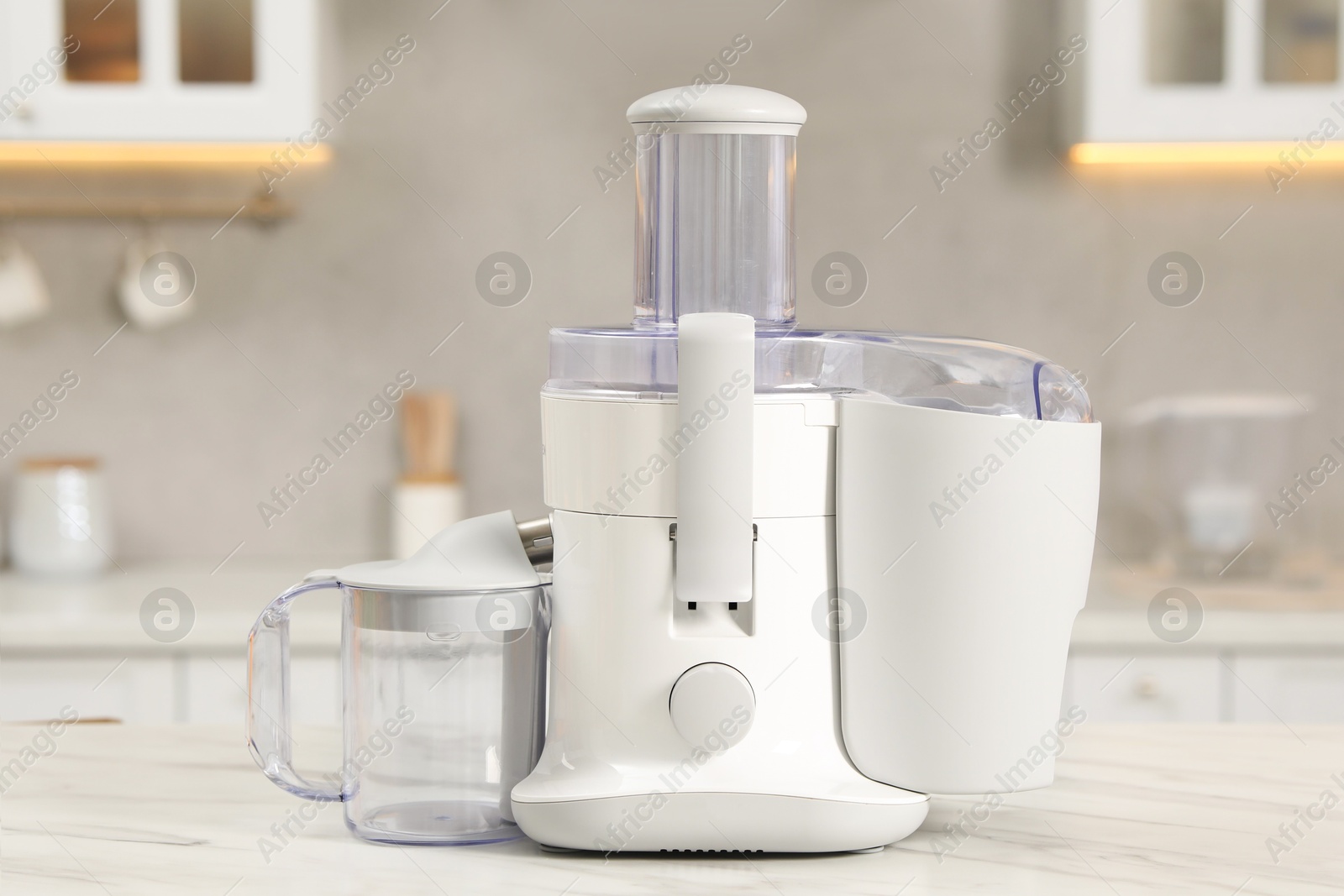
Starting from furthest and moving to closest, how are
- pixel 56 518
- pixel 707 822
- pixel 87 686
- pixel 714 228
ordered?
1. pixel 56 518
2. pixel 87 686
3. pixel 714 228
4. pixel 707 822

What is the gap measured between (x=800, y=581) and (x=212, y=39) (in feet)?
5.37

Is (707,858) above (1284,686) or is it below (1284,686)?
above

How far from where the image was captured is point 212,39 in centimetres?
194

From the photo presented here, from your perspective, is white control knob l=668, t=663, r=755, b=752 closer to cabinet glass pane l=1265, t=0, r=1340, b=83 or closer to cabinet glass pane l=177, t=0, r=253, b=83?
cabinet glass pane l=177, t=0, r=253, b=83

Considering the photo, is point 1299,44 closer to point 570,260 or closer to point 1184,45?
point 1184,45

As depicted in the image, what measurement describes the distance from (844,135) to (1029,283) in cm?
43

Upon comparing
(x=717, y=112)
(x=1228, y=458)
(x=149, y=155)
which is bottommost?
(x=1228, y=458)

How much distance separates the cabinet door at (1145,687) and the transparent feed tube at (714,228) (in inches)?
48.5

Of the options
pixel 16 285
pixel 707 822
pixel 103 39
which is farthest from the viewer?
pixel 16 285

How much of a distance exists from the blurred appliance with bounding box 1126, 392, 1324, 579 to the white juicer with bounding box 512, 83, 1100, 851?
1.69m

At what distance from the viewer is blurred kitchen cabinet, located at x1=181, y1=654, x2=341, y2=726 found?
1.81 meters

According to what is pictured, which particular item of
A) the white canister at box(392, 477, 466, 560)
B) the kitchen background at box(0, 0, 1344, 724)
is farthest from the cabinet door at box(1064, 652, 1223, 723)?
the white canister at box(392, 477, 466, 560)

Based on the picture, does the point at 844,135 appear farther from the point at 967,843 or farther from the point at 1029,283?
the point at 967,843

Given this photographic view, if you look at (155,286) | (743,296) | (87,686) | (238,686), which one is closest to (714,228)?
(743,296)
